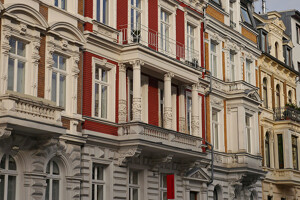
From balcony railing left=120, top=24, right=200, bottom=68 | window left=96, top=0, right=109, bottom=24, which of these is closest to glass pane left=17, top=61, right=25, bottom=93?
window left=96, top=0, right=109, bottom=24

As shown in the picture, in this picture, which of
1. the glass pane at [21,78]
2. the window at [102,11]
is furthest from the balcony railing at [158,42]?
the glass pane at [21,78]

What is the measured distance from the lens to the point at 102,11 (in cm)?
2514

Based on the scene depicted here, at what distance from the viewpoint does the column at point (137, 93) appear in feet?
81.3

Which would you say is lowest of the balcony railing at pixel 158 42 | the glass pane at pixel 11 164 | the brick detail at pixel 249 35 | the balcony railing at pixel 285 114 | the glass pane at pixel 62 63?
the glass pane at pixel 11 164

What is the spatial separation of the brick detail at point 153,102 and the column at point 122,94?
2.17m

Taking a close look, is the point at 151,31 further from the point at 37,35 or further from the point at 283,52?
the point at 283,52

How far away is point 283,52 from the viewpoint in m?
44.9

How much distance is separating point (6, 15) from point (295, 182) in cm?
2523

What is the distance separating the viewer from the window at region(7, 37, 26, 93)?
20266mm

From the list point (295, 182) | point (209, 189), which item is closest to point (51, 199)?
point (209, 189)

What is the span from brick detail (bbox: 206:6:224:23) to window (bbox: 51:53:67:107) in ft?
44.3

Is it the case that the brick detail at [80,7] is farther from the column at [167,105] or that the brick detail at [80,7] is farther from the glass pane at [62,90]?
the column at [167,105]

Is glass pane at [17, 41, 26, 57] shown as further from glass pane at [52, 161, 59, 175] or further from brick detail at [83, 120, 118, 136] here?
glass pane at [52, 161, 59, 175]

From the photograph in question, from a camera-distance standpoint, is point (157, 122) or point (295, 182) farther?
point (295, 182)
